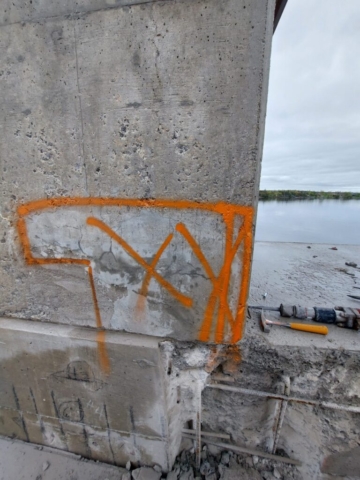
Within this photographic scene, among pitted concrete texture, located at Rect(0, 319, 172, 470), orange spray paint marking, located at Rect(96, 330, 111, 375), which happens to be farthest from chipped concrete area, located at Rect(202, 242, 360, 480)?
orange spray paint marking, located at Rect(96, 330, 111, 375)

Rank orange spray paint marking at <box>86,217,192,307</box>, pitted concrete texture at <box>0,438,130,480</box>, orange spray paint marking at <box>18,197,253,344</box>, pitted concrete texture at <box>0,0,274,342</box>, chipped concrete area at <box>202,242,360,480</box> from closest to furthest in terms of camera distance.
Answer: pitted concrete texture at <box>0,0,274,342</box>
orange spray paint marking at <box>18,197,253,344</box>
orange spray paint marking at <box>86,217,192,307</box>
chipped concrete area at <box>202,242,360,480</box>
pitted concrete texture at <box>0,438,130,480</box>

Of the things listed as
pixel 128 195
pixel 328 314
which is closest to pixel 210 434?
pixel 328 314

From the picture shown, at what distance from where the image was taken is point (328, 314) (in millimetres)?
1627

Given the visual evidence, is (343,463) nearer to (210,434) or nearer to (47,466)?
(210,434)

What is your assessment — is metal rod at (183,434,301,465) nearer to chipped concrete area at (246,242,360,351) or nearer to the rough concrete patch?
the rough concrete patch

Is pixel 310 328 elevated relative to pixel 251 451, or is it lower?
elevated

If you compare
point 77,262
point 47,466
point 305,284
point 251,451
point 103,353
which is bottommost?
point 47,466

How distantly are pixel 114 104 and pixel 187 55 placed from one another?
1.38 ft

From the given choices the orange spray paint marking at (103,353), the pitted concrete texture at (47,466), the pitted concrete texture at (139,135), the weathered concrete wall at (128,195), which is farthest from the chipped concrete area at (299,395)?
the pitted concrete texture at (47,466)

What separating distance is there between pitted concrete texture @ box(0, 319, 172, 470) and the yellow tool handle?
36.8 inches

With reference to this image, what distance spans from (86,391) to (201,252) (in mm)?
1375

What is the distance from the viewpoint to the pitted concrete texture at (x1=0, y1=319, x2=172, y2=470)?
5.16ft

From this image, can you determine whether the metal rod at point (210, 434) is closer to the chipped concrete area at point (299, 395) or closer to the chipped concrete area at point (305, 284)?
the chipped concrete area at point (299, 395)

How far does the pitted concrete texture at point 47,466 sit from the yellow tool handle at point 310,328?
66.4 inches
